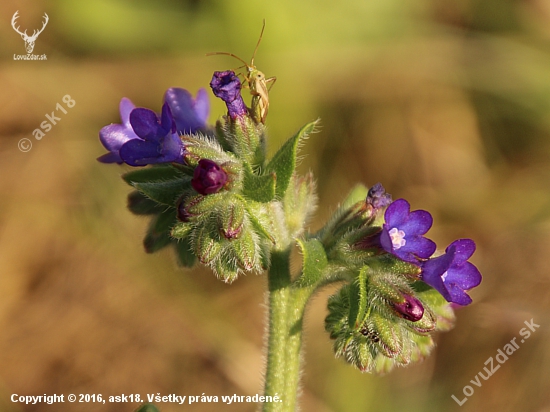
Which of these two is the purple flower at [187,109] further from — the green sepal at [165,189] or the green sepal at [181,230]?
the green sepal at [181,230]

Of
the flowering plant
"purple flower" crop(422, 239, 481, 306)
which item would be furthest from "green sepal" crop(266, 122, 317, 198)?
"purple flower" crop(422, 239, 481, 306)

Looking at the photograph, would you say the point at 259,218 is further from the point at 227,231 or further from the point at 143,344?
the point at 143,344

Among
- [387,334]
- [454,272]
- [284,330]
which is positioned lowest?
[387,334]

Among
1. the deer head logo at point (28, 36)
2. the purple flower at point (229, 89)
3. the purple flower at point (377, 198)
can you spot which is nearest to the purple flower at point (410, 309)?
the purple flower at point (377, 198)

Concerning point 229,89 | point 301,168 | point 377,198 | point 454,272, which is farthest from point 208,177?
point 301,168

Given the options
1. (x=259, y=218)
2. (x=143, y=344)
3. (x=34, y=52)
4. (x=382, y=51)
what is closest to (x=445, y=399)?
(x=143, y=344)

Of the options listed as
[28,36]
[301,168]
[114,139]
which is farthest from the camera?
[28,36]

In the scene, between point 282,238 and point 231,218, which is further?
point 282,238

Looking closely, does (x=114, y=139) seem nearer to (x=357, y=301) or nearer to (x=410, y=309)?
(x=357, y=301)
